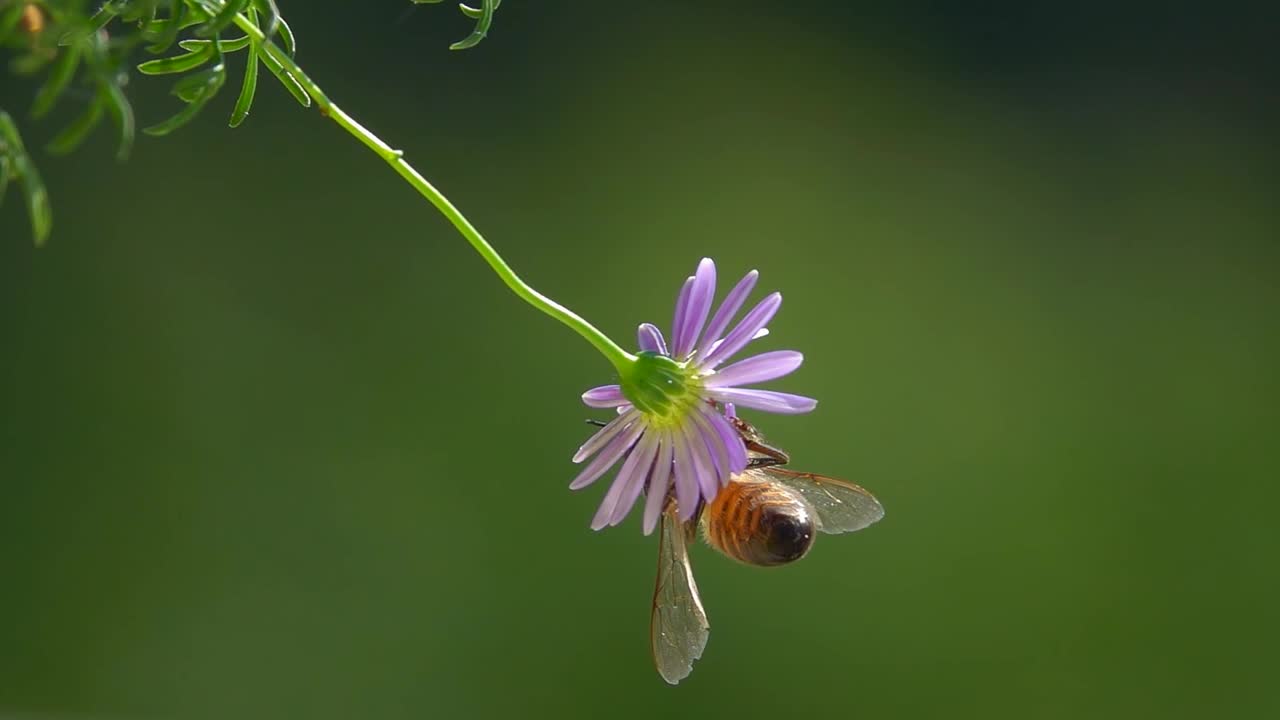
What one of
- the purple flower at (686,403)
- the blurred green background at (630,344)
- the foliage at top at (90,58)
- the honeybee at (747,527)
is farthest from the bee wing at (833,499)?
the blurred green background at (630,344)

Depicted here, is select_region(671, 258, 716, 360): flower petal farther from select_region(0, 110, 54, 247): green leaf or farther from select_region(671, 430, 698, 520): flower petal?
select_region(0, 110, 54, 247): green leaf

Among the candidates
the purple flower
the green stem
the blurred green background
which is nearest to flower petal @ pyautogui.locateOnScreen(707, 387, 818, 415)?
the purple flower

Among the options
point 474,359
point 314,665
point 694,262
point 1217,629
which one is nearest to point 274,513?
point 314,665

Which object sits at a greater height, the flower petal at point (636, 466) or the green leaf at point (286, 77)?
the green leaf at point (286, 77)

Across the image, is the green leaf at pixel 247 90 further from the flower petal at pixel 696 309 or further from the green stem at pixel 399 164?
the flower petal at pixel 696 309

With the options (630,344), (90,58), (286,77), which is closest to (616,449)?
(286,77)

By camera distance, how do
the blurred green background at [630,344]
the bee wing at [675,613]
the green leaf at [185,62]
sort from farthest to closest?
1. the blurred green background at [630,344]
2. the bee wing at [675,613]
3. the green leaf at [185,62]
